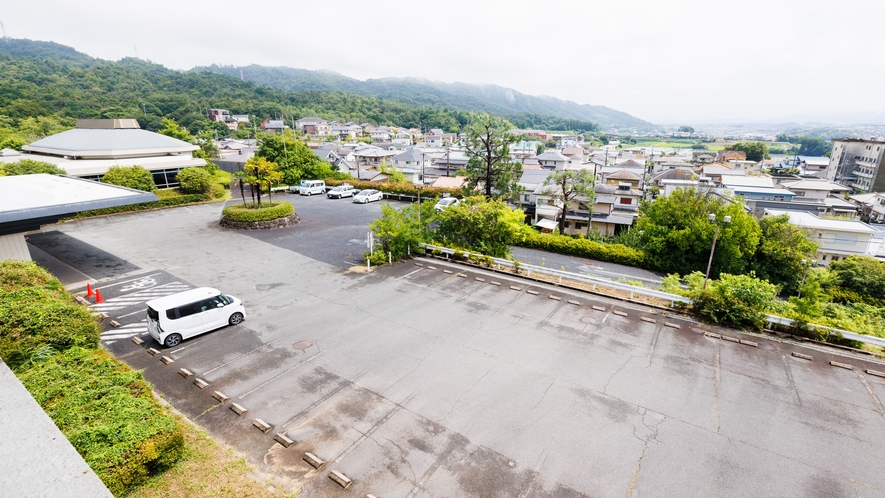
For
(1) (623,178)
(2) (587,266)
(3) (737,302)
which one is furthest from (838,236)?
(3) (737,302)

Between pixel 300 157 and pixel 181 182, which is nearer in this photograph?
pixel 181 182

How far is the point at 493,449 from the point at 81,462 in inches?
254

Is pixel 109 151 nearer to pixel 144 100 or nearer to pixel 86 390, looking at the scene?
pixel 86 390

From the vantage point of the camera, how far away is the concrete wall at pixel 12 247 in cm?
1501

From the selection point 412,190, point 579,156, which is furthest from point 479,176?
point 579,156

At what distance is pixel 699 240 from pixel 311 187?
104 ft

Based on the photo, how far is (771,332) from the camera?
12.4 m

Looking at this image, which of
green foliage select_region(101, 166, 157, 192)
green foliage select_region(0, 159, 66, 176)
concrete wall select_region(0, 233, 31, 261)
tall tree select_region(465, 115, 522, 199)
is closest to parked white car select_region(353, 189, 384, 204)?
tall tree select_region(465, 115, 522, 199)

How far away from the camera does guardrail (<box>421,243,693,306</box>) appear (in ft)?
46.8

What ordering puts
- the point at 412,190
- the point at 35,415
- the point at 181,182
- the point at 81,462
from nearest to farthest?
the point at 81,462
the point at 35,415
the point at 181,182
the point at 412,190

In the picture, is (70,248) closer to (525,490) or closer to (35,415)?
(35,415)

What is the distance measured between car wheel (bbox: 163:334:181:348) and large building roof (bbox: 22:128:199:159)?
3023 centimetres

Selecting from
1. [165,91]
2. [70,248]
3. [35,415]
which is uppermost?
[165,91]

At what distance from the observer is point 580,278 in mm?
16203
